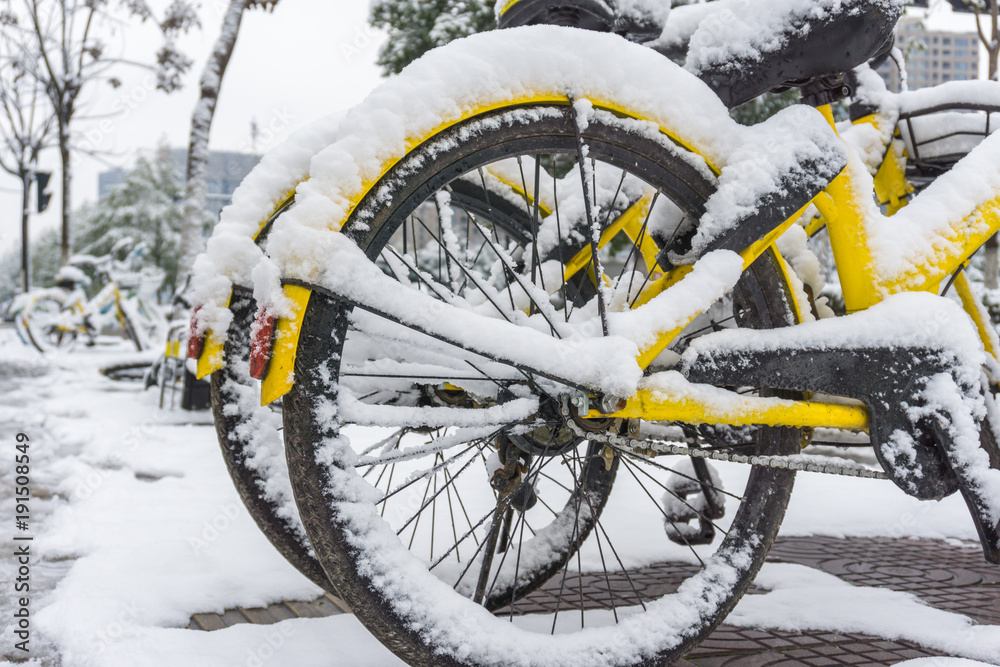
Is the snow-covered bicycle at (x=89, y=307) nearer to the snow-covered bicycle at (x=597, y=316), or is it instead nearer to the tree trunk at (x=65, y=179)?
the tree trunk at (x=65, y=179)

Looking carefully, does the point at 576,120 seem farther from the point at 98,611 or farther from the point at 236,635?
the point at 98,611

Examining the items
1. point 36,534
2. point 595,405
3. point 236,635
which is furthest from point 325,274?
point 36,534

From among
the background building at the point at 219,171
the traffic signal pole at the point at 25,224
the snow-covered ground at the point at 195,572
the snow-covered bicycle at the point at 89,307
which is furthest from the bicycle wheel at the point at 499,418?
the background building at the point at 219,171

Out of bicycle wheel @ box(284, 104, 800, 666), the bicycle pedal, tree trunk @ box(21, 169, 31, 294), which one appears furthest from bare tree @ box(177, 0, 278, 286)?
tree trunk @ box(21, 169, 31, 294)

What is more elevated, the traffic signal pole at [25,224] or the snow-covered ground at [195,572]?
the traffic signal pole at [25,224]

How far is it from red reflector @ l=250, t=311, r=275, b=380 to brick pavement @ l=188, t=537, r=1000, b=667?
106cm

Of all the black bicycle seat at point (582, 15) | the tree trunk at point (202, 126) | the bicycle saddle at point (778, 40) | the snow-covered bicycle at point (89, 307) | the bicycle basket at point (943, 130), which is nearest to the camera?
the bicycle saddle at point (778, 40)

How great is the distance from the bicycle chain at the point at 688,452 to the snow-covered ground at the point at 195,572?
0.57 m

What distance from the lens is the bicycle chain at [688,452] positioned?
4.94ft

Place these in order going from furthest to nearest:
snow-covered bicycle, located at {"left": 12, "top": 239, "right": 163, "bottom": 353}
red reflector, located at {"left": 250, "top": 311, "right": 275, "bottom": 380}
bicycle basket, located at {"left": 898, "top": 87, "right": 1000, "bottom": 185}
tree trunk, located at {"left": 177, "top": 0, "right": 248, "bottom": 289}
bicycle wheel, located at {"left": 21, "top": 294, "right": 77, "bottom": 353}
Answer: bicycle wheel, located at {"left": 21, "top": 294, "right": 77, "bottom": 353} < snow-covered bicycle, located at {"left": 12, "top": 239, "right": 163, "bottom": 353} < tree trunk, located at {"left": 177, "top": 0, "right": 248, "bottom": 289} < bicycle basket, located at {"left": 898, "top": 87, "right": 1000, "bottom": 185} < red reflector, located at {"left": 250, "top": 311, "right": 275, "bottom": 380}

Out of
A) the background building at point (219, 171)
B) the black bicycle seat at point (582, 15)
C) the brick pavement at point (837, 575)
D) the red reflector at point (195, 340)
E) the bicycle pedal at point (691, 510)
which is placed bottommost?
the brick pavement at point (837, 575)

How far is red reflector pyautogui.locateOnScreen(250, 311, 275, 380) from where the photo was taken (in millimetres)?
1240

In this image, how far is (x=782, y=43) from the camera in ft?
5.36

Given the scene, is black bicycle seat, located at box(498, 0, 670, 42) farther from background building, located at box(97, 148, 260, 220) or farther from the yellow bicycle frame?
background building, located at box(97, 148, 260, 220)
